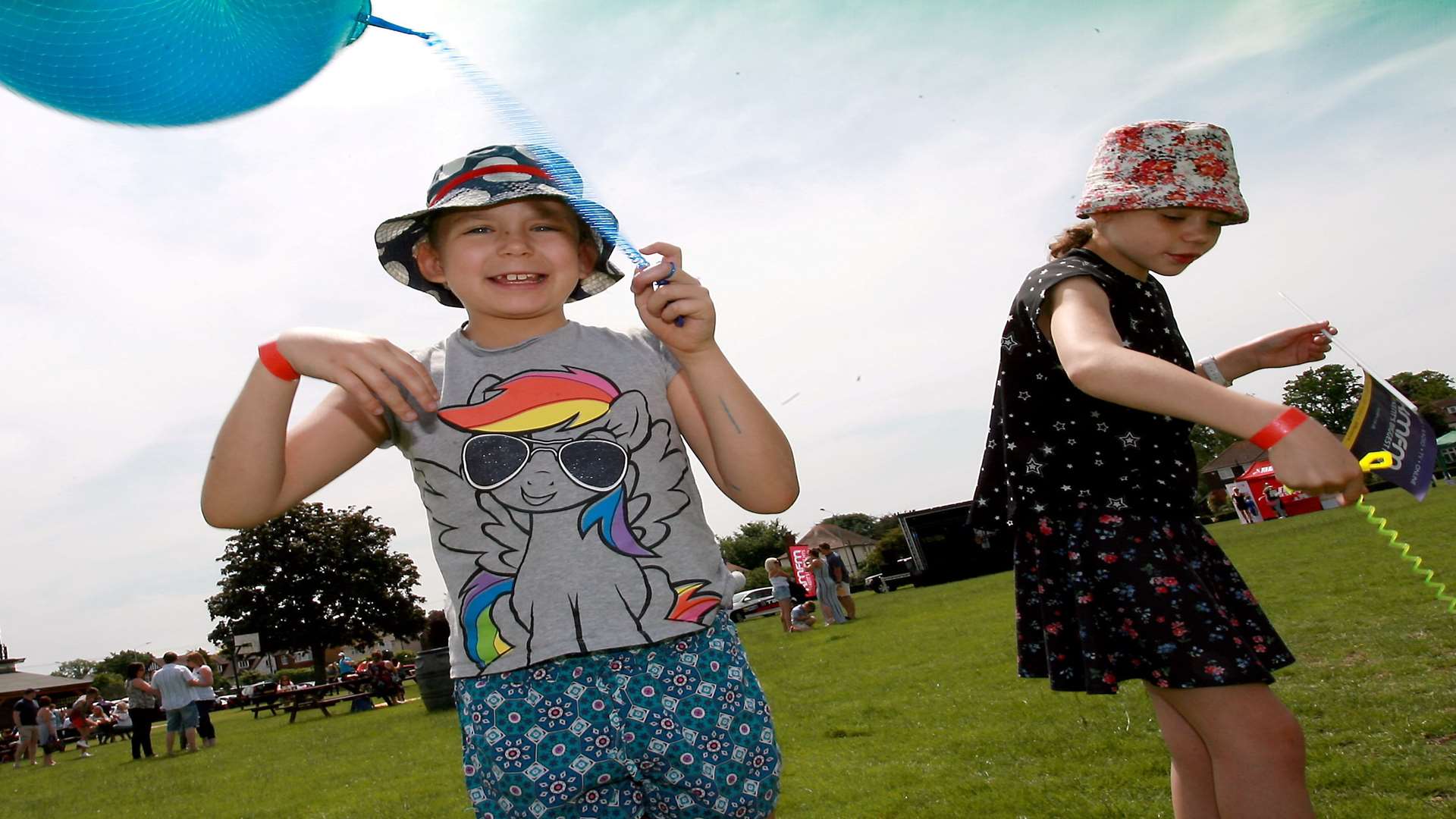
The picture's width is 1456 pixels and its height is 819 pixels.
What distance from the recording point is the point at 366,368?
178 cm

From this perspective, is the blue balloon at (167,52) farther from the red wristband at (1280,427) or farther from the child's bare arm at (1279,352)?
the child's bare arm at (1279,352)

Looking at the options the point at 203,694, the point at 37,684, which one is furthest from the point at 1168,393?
the point at 37,684

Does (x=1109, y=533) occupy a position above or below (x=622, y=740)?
above

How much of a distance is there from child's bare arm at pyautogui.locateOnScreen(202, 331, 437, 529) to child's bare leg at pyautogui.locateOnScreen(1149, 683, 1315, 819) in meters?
1.73

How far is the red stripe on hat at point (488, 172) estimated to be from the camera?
7.06 ft

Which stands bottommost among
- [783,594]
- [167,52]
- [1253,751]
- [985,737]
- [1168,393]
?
[985,737]

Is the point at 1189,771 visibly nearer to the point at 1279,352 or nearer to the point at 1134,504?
the point at 1134,504

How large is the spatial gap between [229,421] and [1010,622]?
11212mm

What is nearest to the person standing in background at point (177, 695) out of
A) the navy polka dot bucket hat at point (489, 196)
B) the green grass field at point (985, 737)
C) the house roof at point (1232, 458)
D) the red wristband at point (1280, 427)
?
the green grass field at point (985, 737)

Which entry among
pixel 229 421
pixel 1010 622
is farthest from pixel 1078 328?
pixel 1010 622

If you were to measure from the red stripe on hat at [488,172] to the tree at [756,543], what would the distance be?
88.6m

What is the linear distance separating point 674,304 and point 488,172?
0.54 metres

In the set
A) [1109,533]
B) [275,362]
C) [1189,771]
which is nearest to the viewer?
[275,362]

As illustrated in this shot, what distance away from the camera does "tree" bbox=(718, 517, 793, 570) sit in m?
91.9
